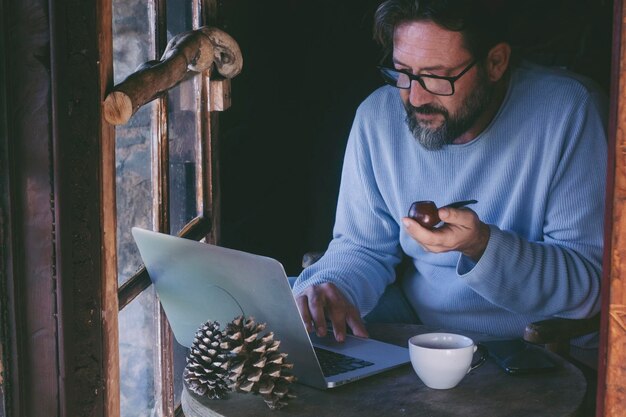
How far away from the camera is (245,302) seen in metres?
1.61

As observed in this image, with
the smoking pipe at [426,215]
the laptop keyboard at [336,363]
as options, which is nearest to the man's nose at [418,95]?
the smoking pipe at [426,215]

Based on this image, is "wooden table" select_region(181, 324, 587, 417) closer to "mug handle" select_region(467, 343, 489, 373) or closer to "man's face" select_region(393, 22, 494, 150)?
"mug handle" select_region(467, 343, 489, 373)

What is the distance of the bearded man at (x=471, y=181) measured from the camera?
6.91 ft

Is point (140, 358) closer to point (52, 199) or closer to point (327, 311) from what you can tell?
point (327, 311)

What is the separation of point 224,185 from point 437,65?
95cm

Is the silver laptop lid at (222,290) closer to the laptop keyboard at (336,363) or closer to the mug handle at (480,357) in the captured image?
the laptop keyboard at (336,363)

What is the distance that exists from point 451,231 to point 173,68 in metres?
0.77

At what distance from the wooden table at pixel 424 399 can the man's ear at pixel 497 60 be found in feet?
3.65

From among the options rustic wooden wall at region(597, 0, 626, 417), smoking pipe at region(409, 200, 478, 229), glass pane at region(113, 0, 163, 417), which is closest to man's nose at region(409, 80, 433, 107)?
smoking pipe at region(409, 200, 478, 229)

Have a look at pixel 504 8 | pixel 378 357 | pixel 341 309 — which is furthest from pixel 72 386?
pixel 504 8

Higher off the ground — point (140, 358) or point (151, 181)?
point (151, 181)

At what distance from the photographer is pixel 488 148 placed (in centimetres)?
241

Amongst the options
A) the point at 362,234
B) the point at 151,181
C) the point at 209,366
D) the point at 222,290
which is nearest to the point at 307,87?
the point at 362,234

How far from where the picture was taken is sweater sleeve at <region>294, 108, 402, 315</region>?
2.39 metres
